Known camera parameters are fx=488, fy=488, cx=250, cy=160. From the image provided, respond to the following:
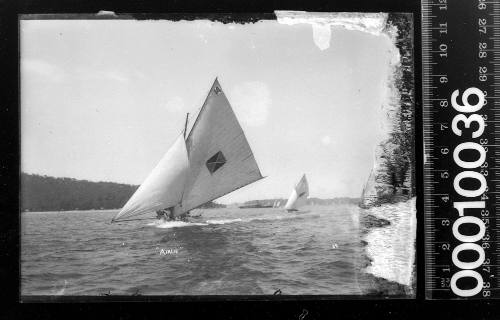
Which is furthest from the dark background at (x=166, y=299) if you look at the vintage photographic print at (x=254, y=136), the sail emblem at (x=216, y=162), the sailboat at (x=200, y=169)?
the sail emblem at (x=216, y=162)

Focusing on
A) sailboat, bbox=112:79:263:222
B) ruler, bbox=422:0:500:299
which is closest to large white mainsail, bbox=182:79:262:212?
sailboat, bbox=112:79:263:222

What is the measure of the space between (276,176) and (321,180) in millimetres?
225

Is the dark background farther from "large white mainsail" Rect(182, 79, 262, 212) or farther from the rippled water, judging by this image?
"large white mainsail" Rect(182, 79, 262, 212)

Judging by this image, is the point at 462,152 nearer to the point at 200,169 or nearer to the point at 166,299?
the point at 200,169

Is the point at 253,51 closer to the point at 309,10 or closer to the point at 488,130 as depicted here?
the point at 309,10

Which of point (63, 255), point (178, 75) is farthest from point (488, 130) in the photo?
point (63, 255)

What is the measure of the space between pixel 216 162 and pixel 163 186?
1.00ft

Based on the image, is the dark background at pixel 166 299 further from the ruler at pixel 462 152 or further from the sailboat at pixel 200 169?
the sailboat at pixel 200 169

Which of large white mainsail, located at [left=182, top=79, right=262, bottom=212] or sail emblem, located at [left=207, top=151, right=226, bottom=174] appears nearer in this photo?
large white mainsail, located at [left=182, top=79, right=262, bottom=212]

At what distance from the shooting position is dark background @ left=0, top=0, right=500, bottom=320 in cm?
244

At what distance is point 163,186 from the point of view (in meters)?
2.49

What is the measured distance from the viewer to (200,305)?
246cm

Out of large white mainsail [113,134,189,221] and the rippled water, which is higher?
large white mainsail [113,134,189,221]

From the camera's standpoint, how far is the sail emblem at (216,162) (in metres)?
2.56
